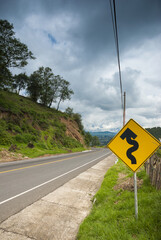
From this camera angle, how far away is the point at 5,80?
81.1 ft

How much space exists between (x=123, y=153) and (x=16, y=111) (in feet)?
87.6

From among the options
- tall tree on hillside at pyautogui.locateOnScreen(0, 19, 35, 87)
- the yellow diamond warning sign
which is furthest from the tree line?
the yellow diamond warning sign

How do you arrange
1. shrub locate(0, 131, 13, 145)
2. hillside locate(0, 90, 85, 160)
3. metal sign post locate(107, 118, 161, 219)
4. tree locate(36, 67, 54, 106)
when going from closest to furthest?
metal sign post locate(107, 118, 161, 219) → shrub locate(0, 131, 13, 145) → hillside locate(0, 90, 85, 160) → tree locate(36, 67, 54, 106)

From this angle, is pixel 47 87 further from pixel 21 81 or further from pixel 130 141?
pixel 130 141

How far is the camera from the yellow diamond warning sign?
11.2 ft

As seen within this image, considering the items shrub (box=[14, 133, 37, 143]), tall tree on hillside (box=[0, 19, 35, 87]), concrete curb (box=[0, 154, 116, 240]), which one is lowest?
concrete curb (box=[0, 154, 116, 240])

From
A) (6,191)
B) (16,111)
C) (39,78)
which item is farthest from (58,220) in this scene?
(39,78)

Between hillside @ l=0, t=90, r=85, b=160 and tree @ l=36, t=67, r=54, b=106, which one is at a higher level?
tree @ l=36, t=67, r=54, b=106

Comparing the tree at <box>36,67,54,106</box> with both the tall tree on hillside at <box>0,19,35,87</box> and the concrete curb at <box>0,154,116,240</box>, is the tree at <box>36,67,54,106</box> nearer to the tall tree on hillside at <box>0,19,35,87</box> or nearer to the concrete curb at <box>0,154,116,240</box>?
the tall tree on hillside at <box>0,19,35,87</box>

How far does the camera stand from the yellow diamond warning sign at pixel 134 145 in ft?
11.2

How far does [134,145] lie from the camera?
3.58 metres

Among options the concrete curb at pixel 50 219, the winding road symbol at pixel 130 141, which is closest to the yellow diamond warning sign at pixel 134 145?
the winding road symbol at pixel 130 141

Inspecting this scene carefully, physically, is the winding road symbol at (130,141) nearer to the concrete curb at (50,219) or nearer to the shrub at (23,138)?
the concrete curb at (50,219)

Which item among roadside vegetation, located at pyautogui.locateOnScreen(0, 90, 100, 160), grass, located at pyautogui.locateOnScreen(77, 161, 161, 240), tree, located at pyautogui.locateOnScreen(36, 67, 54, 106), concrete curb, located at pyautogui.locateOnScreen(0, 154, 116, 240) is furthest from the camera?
tree, located at pyautogui.locateOnScreen(36, 67, 54, 106)
